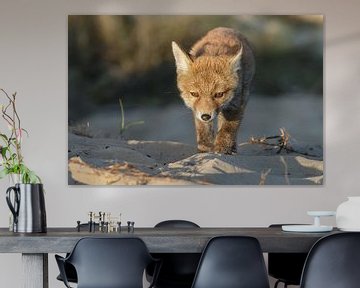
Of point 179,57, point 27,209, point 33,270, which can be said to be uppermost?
point 179,57

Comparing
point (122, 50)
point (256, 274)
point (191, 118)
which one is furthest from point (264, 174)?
point (256, 274)

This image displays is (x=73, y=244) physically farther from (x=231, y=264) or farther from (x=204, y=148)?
(x=204, y=148)

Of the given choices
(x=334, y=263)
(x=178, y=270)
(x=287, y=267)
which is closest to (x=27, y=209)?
(x=178, y=270)

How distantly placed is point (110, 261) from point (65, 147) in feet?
8.20

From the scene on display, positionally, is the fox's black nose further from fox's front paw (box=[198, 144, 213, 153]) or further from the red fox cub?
fox's front paw (box=[198, 144, 213, 153])

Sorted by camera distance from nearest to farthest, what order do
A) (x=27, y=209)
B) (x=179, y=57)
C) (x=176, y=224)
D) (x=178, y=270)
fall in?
(x=27, y=209) → (x=178, y=270) → (x=176, y=224) → (x=179, y=57)

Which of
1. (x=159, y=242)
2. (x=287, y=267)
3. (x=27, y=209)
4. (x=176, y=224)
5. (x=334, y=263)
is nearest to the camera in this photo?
(x=334, y=263)

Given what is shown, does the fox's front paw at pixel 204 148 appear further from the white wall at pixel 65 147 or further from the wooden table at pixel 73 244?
the wooden table at pixel 73 244

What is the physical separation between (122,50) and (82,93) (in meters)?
0.49

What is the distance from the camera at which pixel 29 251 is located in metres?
3.68

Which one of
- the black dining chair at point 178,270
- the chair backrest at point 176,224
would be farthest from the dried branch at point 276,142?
the black dining chair at point 178,270

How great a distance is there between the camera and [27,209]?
391cm

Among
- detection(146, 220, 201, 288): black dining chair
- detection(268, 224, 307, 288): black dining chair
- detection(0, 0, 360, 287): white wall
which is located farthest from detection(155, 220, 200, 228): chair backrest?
detection(0, 0, 360, 287): white wall

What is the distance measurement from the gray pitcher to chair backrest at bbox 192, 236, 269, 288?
91 centimetres
